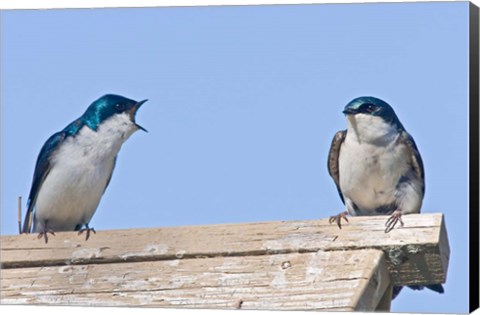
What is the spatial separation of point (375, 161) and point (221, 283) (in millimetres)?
1966

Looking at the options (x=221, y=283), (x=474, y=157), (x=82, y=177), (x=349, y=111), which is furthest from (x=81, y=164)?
(x=221, y=283)

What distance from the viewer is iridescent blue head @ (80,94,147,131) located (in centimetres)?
460

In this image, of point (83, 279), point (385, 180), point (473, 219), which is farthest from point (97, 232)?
point (385, 180)

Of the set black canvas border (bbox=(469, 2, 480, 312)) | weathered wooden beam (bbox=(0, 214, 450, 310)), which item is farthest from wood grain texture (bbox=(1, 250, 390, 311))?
Answer: black canvas border (bbox=(469, 2, 480, 312))

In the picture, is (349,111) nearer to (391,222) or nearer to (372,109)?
(372,109)

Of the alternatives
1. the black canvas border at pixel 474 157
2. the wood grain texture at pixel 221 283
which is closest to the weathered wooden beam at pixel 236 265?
the wood grain texture at pixel 221 283

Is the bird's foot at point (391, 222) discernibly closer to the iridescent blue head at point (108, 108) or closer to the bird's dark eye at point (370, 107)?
the bird's dark eye at point (370, 107)

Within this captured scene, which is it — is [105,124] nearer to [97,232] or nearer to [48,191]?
[48,191]

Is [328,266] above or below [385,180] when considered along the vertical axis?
below

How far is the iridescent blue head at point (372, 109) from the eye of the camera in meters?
4.27

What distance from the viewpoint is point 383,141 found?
438 cm

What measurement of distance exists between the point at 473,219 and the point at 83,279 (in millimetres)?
1598

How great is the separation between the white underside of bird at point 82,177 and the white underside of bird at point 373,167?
972 millimetres

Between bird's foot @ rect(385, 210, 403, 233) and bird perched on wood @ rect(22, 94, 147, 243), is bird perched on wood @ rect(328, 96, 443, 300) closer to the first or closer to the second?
bird perched on wood @ rect(22, 94, 147, 243)
